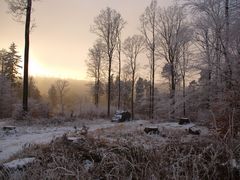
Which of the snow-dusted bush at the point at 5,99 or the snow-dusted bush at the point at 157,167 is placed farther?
the snow-dusted bush at the point at 5,99

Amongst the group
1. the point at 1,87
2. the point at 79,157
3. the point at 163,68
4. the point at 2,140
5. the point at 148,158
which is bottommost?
the point at 2,140

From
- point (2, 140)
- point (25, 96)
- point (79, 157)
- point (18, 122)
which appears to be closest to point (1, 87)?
point (25, 96)

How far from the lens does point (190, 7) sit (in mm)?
11047

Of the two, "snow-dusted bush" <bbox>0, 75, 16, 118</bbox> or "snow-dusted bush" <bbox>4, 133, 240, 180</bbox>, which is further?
"snow-dusted bush" <bbox>0, 75, 16, 118</bbox>

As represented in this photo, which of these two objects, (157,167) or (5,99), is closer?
(157,167)

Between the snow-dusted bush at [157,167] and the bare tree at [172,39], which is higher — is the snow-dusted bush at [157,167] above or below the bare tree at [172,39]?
below

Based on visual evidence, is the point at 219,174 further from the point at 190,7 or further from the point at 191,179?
the point at 190,7

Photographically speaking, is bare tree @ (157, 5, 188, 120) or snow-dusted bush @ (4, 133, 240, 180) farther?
bare tree @ (157, 5, 188, 120)

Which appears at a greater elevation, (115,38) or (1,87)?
(115,38)

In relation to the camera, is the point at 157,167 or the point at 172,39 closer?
the point at 157,167

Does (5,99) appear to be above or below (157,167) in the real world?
above

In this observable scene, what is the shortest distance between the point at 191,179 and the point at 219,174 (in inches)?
12.9

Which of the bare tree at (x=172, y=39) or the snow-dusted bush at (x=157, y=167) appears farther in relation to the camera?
the bare tree at (x=172, y=39)

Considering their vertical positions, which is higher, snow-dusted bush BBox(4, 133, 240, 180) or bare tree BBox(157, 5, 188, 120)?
bare tree BBox(157, 5, 188, 120)
